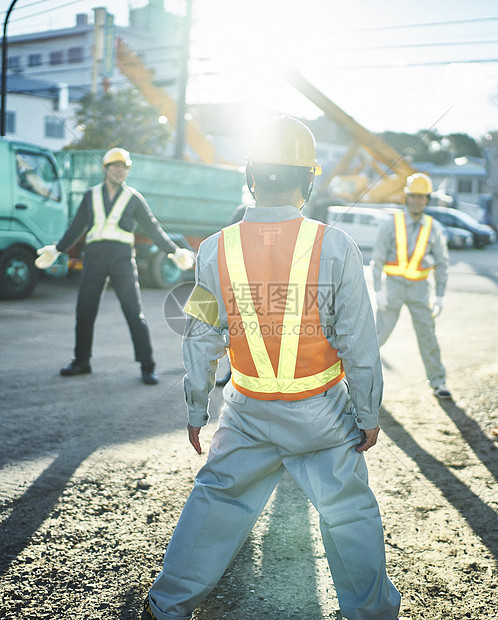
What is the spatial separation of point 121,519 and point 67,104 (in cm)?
3555

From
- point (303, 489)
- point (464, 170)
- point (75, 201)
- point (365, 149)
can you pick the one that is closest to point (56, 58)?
point (365, 149)

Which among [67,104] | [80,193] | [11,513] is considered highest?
[67,104]

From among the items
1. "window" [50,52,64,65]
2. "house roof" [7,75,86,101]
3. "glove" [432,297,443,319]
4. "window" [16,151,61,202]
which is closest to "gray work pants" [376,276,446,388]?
"glove" [432,297,443,319]

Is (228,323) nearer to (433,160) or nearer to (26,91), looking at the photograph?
(26,91)

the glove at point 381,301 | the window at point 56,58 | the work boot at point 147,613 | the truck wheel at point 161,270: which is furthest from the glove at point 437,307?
the window at point 56,58

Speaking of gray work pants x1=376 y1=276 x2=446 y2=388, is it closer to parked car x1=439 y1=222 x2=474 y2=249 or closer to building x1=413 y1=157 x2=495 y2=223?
Result: parked car x1=439 y1=222 x2=474 y2=249

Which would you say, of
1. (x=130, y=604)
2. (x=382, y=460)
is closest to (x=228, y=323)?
(x=130, y=604)

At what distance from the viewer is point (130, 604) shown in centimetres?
252

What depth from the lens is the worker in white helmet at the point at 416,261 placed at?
562cm

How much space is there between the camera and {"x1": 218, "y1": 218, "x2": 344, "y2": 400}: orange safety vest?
208 cm

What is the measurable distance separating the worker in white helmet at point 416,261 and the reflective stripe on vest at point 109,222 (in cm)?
225

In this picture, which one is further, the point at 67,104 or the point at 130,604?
the point at 67,104

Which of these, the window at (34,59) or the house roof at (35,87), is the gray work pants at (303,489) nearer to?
the house roof at (35,87)

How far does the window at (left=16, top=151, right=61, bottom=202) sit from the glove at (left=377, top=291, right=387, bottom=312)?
6775mm
